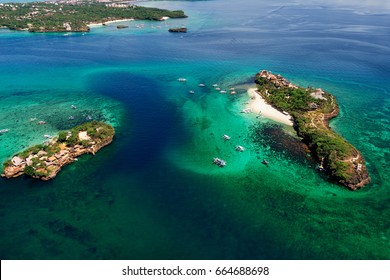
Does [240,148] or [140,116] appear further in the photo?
[140,116]

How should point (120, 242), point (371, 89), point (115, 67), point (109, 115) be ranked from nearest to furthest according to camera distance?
point (120, 242) < point (109, 115) < point (371, 89) < point (115, 67)

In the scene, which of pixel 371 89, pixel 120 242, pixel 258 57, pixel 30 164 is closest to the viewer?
pixel 120 242

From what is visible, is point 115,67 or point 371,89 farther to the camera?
point 115,67

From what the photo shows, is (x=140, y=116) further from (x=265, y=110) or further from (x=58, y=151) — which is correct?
(x=265, y=110)

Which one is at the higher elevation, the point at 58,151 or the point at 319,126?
the point at 319,126

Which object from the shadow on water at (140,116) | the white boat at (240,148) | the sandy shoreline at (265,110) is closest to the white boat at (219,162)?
the white boat at (240,148)

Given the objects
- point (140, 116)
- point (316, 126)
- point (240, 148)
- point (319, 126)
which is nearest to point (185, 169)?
point (240, 148)

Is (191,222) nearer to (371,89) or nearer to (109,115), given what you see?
(109,115)

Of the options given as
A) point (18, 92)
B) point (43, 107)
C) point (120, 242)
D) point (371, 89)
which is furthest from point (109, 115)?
point (371, 89)
